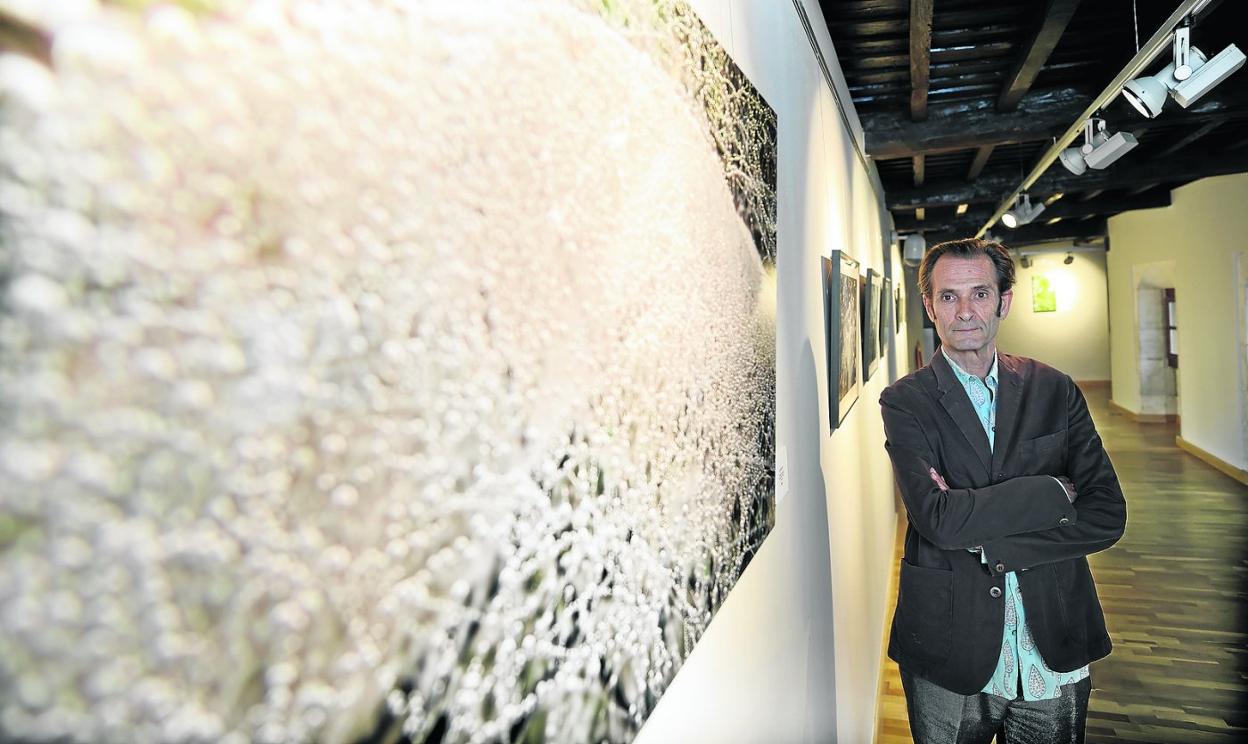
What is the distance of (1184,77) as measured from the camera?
125 inches

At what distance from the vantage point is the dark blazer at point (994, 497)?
2148 millimetres

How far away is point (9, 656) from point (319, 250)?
20 cm

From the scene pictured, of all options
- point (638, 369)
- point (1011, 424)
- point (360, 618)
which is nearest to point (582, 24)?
point (638, 369)

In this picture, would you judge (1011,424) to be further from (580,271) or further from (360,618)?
(360,618)

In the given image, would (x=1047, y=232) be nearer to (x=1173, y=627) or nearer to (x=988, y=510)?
(x=1173, y=627)

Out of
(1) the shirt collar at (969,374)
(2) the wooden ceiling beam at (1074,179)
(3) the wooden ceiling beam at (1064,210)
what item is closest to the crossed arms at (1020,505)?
Result: (1) the shirt collar at (969,374)

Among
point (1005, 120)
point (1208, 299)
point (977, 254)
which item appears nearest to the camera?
point (977, 254)

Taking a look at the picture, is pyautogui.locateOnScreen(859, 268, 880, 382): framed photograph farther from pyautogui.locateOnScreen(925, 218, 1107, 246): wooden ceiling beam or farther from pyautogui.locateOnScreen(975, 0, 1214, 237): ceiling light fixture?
pyautogui.locateOnScreen(925, 218, 1107, 246): wooden ceiling beam

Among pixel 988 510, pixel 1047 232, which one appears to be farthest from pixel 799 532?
pixel 1047 232

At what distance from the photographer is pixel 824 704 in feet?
7.62

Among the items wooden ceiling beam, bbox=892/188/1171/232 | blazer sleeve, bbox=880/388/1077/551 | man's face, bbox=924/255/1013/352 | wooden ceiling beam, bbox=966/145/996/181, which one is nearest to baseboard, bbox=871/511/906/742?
blazer sleeve, bbox=880/388/1077/551

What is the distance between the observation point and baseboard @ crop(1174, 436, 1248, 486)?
27.9 feet

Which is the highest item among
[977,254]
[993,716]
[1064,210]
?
[1064,210]

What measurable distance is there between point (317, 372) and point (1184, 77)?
3958 millimetres
